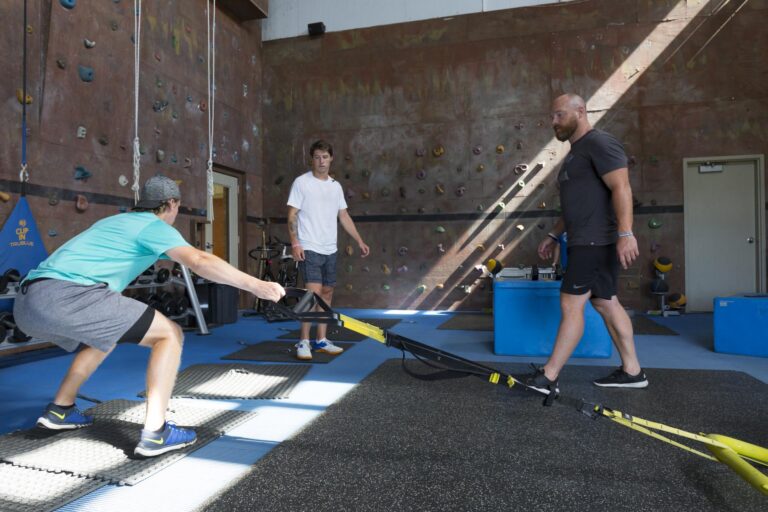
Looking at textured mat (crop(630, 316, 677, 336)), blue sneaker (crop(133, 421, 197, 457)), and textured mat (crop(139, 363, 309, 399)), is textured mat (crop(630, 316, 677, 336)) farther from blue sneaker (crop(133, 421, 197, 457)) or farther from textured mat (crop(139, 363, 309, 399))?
blue sneaker (crop(133, 421, 197, 457))

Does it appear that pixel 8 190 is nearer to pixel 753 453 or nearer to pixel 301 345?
pixel 301 345

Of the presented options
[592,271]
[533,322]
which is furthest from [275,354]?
[592,271]

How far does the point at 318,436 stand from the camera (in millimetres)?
2004

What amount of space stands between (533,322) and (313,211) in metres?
1.79

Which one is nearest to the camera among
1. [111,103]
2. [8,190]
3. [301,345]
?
[301,345]

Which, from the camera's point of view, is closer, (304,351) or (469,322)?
(304,351)

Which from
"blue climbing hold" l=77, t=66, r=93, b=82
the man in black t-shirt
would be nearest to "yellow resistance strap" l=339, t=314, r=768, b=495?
the man in black t-shirt

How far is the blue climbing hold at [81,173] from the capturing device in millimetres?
4395

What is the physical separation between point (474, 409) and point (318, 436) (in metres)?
0.75

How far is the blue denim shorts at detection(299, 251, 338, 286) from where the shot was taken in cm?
354

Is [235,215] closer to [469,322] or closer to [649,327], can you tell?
[469,322]

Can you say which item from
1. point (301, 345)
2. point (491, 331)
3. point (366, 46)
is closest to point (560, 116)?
point (301, 345)

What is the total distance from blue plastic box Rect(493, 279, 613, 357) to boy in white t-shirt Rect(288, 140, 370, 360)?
46.9 inches

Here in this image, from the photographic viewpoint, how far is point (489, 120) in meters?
6.63
